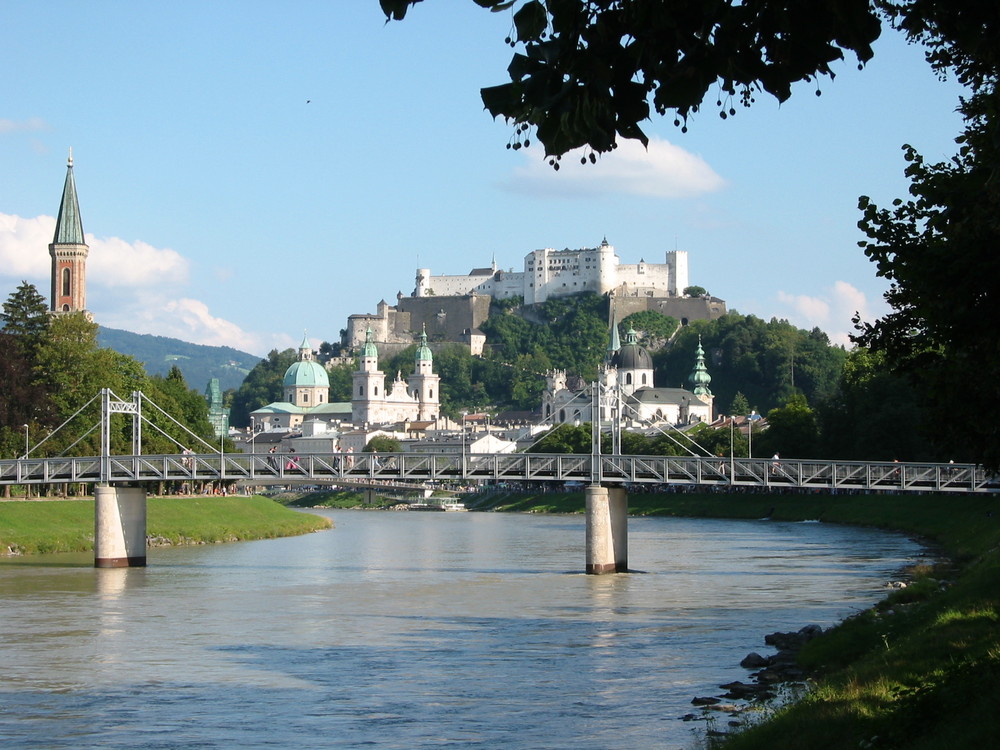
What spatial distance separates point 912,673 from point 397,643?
1439 cm

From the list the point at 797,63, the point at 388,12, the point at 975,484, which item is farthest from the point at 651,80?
the point at 975,484

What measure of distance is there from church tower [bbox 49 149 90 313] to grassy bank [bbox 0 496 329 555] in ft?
168

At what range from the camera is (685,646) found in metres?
29.9

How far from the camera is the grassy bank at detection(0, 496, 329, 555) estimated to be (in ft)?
199

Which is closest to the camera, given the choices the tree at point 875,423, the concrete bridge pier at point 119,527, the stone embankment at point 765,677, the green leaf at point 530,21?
the green leaf at point 530,21

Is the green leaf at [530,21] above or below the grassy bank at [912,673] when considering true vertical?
above

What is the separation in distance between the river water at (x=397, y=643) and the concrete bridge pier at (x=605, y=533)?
881 mm

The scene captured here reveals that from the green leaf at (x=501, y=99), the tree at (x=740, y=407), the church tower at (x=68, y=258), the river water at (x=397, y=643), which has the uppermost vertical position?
the church tower at (x=68, y=258)

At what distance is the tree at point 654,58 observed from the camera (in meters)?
7.19

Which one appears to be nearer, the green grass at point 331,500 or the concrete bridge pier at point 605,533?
the concrete bridge pier at point 605,533

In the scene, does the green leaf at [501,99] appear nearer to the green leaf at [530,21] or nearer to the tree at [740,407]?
the green leaf at [530,21]

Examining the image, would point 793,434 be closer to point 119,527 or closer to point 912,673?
point 119,527

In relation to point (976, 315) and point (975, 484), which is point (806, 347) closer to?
point (975, 484)

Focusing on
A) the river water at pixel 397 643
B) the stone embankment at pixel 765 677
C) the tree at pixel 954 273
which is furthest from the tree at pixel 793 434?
the tree at pixel 954 273
